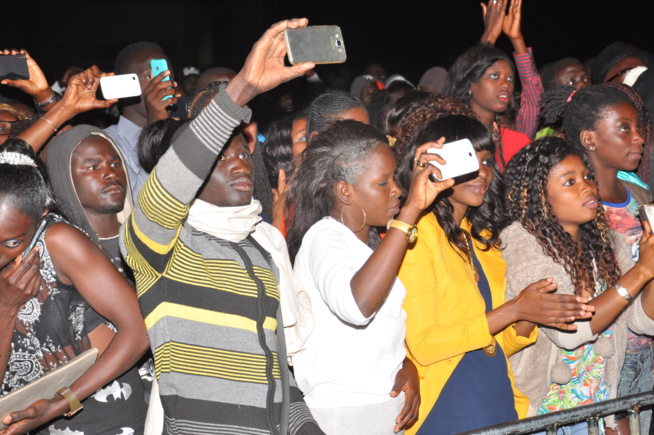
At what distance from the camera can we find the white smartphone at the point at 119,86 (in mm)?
3869

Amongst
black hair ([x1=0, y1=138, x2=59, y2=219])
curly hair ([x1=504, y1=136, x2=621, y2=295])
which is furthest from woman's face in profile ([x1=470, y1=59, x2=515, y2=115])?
black hair ([x1=0, y1=138, x2=59, y2=219])

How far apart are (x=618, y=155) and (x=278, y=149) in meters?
1.94

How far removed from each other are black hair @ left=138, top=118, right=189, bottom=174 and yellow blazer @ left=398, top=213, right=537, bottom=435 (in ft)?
3.21

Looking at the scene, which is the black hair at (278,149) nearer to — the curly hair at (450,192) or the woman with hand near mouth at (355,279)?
the curly hair at (450,192)

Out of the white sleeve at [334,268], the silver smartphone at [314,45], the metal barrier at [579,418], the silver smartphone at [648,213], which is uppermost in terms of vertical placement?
the silver smartphone at [314,45]

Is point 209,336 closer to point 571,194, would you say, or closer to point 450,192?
point 450,192

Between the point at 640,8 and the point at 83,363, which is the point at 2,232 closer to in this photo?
the point at 83,363

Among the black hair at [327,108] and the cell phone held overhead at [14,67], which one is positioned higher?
the cell phone held overhead at [14,67]

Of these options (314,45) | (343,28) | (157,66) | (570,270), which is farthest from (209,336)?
(343,28)

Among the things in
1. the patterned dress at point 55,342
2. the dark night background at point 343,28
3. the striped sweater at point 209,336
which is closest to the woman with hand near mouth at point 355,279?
the striped sweater at point 209,336

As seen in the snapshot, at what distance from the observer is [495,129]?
14.5 feet

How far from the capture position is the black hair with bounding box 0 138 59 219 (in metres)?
2.28

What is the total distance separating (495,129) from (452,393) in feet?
7.18

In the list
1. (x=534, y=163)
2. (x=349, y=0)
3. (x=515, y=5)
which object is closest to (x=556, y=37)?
(x=349, y=0)
